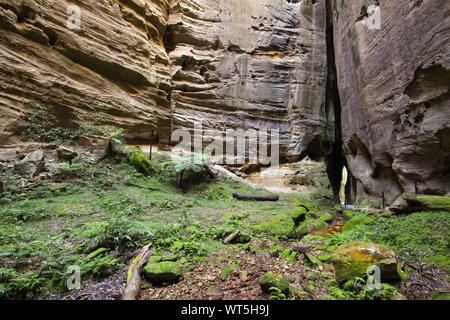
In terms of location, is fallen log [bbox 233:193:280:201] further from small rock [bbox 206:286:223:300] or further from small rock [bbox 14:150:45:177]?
small rock [bbox 14:150:45:177]

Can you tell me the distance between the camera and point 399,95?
365 inches

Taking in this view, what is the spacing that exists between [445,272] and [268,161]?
10.6 metres

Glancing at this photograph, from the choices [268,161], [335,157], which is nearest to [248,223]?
[268,161]

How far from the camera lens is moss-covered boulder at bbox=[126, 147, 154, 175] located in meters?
8.94

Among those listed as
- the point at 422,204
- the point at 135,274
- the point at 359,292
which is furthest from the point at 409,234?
the point at 135,274

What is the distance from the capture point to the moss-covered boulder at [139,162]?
894 centimetres

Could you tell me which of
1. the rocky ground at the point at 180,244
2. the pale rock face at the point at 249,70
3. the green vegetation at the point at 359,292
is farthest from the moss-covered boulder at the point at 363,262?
the pale rock face at the point at 249,70

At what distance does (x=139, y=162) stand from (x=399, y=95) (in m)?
12.4

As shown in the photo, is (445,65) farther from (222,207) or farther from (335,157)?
(335,157)

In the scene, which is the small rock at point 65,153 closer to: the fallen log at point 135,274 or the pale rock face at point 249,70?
the pale rock face at point 249,70

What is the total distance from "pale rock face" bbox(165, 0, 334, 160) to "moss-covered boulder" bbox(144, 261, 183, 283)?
34.6 ft

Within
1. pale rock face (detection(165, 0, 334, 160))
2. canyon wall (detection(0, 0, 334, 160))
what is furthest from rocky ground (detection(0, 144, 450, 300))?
pale rock face (detection(165, 0, 334, 160))

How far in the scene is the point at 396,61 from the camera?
923 cm

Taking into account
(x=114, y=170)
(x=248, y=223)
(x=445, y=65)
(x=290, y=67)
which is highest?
(x=290, y=67)
